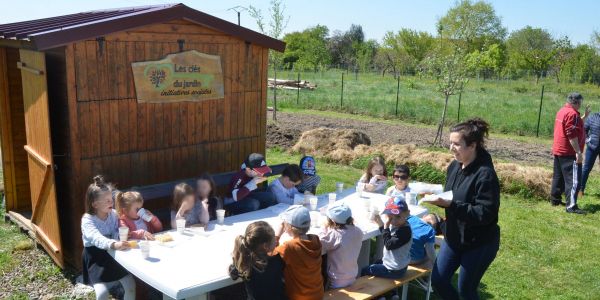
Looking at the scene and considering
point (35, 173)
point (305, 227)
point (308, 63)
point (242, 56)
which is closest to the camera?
point (305, 227)

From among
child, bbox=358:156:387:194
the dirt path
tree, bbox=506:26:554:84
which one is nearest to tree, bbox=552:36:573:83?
tree, bbox=506:26:554:84

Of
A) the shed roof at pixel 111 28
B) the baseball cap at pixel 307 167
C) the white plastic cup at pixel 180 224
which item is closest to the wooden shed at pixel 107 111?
the shed roof at pixel 111 28

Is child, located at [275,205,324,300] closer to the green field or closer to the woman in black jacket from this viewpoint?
the woman in black jacket

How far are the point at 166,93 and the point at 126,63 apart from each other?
61 centimetres

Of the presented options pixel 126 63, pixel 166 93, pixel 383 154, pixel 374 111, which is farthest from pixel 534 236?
pixel 374 111

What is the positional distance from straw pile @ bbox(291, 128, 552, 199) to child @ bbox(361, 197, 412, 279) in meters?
5.68

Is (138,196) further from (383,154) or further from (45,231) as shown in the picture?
(383,154)

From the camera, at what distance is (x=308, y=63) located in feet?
153

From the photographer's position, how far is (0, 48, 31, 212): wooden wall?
6.93 meters

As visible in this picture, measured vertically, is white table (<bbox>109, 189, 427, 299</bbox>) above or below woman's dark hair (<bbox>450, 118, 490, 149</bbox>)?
below

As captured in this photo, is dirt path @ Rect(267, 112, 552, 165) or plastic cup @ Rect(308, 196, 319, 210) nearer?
plastic cup @ Rect(308, 196, 319, 210)

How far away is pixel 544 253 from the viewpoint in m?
6.98

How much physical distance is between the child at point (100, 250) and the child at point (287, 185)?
79.3 inches

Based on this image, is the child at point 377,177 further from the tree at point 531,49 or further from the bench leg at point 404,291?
the tree at point 531,49
